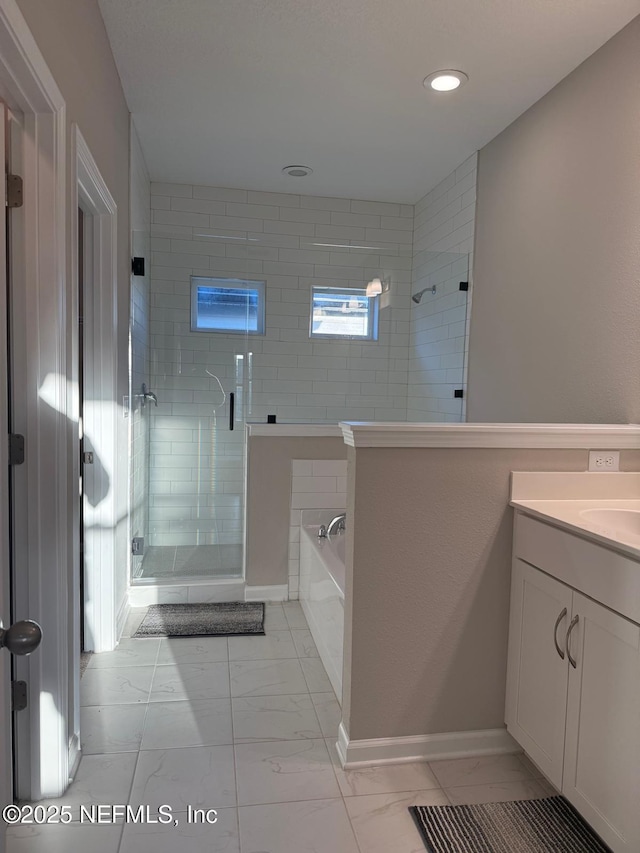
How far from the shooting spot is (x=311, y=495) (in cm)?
337

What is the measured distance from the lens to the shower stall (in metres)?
3.41

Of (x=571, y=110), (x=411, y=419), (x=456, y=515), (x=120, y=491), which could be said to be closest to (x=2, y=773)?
(x=456, y=515)

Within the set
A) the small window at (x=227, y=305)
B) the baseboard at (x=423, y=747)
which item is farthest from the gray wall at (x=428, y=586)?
the small window at (x=227, y=305)

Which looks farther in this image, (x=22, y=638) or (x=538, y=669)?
(x=538, y=669)

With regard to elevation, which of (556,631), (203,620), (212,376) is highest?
(212,376)

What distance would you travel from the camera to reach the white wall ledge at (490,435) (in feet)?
5.94

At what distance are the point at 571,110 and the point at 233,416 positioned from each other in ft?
7.48

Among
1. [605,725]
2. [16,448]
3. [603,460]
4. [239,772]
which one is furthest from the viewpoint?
[603,460]

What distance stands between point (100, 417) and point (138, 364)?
748mm

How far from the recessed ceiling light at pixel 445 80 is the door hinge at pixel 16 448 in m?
2.32

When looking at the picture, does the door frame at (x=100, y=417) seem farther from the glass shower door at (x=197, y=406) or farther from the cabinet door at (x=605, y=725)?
the cabinet door at (x=605, y=725)

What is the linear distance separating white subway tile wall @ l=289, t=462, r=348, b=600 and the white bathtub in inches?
2.3

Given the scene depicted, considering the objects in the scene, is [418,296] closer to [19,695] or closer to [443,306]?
[443,306]

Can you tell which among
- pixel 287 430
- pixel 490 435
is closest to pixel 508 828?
pixel 490 435
